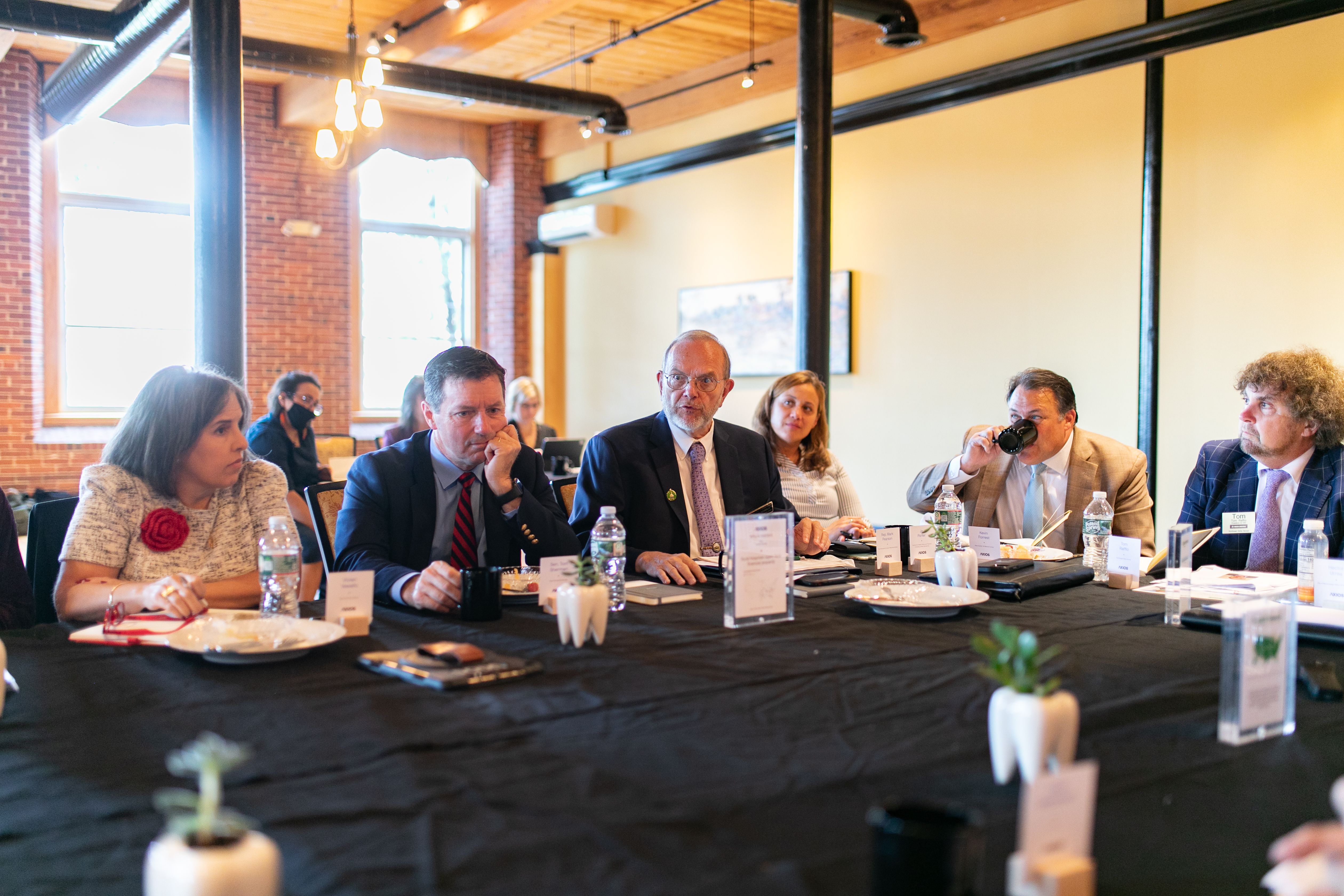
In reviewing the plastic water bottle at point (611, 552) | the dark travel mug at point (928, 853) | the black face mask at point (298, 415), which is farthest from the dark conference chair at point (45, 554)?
the black face mask at point (298, 415)

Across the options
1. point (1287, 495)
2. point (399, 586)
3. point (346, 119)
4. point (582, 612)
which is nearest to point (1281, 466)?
point (1287, 495)

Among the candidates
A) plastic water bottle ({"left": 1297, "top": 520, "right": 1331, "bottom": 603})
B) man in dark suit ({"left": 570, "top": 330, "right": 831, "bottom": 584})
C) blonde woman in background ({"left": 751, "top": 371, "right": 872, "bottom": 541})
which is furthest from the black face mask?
plastic water bottle ({"left": 1297, "top": 520, "right": 1331, "bottom": 603})

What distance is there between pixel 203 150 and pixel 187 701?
3.49 m

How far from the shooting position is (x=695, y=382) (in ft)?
10.2

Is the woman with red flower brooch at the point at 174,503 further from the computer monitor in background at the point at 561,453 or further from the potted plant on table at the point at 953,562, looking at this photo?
the computer monitor in background at the point at 561,453

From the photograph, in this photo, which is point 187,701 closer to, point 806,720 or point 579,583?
point 579,583

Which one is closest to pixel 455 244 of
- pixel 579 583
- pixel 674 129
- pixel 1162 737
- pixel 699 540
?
pixel 674 129

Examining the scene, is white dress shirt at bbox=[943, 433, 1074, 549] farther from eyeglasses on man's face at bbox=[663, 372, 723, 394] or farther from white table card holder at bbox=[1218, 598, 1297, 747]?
white table card holder at bbox=[1218, 598, 1297, 747]

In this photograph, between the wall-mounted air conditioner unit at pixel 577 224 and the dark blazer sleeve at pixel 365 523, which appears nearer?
the dark blazer sleeve at pixel 365 523

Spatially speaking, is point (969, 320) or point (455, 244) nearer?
point (969, 320)

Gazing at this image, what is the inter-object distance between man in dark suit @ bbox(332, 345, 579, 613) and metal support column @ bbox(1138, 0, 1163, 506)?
13.4 ft

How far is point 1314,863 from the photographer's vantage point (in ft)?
2.96

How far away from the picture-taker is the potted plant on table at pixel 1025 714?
46.0 inches

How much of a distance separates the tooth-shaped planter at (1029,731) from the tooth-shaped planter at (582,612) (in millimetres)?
818
